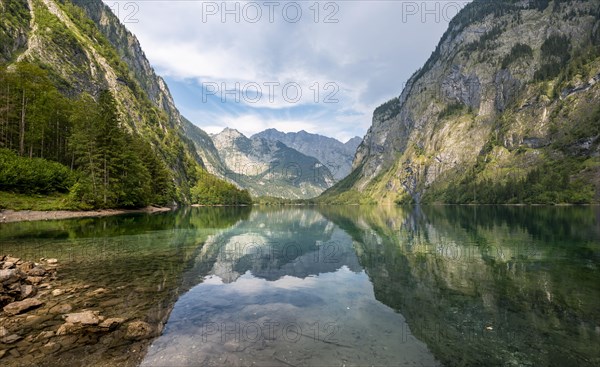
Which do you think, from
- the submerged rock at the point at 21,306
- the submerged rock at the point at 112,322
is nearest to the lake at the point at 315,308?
the submerged rock at the point at 112,322

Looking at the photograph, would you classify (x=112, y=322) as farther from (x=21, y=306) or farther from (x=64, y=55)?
(x=64, y=55)

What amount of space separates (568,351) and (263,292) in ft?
52.1

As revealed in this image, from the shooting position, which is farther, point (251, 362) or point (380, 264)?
point (380, 264)

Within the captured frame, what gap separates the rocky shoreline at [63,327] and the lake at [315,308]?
0.08 m

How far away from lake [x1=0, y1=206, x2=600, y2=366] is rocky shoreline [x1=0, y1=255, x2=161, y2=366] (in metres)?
0.08

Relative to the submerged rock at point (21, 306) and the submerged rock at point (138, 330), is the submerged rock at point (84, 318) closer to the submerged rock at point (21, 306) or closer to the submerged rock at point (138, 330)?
the submerged rock at point (138, 330)

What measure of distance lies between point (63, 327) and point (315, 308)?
12.0m

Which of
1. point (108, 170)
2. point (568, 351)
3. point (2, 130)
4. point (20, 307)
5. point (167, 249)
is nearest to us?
point (568, 351)

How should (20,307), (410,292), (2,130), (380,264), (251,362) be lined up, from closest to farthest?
1. (251,362)
2. (20,307)
3. (410,292)
4. (380,264)
5. (2,130)

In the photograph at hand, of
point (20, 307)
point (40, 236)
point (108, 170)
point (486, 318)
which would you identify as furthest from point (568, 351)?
point (108, 170)

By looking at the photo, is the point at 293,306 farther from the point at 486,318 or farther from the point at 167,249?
the point at 167,249

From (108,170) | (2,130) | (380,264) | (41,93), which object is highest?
(41,93)

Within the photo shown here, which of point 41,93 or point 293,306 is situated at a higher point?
point 41,93

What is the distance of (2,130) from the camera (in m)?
68.1
